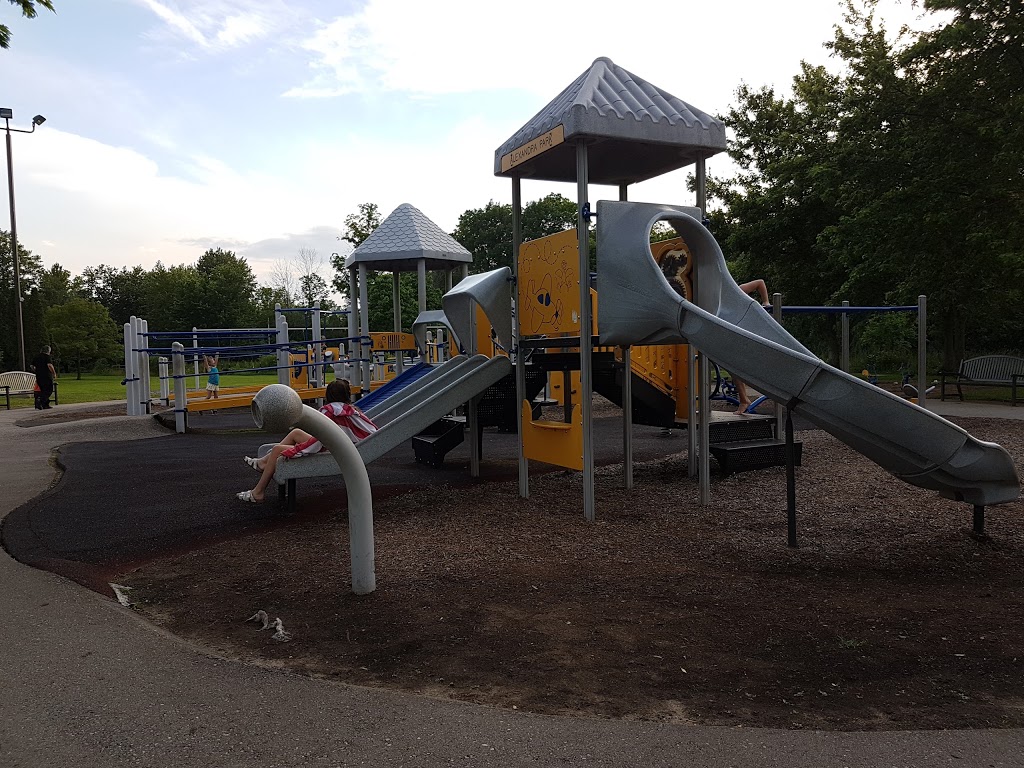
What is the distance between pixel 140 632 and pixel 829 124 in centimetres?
2631


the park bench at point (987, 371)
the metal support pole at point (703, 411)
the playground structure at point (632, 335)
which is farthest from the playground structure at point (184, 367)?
the park bench at point (987, 371)

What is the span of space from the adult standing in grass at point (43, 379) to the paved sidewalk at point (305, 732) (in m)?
17.9

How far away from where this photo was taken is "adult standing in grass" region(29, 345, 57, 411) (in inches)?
744

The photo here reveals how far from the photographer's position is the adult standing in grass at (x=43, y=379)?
18891 millimetres

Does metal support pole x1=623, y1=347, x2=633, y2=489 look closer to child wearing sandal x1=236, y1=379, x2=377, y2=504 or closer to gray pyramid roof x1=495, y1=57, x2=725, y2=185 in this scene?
gray pyramid roof x1=495, y1=57, x2=725, y2=185

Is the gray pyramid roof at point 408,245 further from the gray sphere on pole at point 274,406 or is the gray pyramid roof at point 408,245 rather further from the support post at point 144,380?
the gray sphere on pole at point 274,406

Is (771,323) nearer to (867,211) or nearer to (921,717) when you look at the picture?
(921,717)

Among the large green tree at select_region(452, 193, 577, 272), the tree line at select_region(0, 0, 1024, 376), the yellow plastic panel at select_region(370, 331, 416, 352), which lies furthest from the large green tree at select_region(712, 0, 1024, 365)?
Answer: the large green tree at select_region(452, 193, 577, 272)

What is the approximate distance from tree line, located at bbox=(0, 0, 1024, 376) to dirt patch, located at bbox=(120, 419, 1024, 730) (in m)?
14.0

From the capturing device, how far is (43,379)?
1888 cm

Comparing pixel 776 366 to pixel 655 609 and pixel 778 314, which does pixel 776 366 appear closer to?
pixel 655 609

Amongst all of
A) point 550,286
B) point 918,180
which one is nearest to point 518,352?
point 550,286

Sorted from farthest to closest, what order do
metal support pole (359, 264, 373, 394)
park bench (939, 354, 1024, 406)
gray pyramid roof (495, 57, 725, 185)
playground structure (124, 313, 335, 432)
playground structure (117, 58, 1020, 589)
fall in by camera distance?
park bench (939, 354, 1024, 406) < metal support pole (359, 264, 373, 394) < playground structure (124, 313, 335, 432) < gray pyramid roof (495, 57, 725, 185) < playground structure (117, 58, 1020, 589)

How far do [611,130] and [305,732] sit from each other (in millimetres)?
4983
